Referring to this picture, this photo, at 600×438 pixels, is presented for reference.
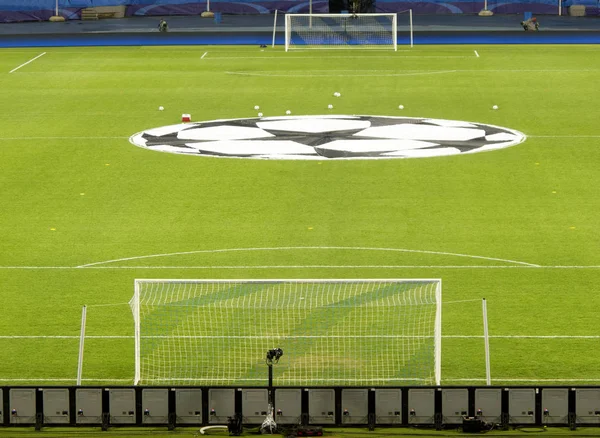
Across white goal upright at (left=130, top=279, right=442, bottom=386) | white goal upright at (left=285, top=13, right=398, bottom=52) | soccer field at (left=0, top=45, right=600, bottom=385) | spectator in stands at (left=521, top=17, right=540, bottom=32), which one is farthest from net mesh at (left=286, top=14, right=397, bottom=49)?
white goal upright at (left=130, top=279, right=442, bottom=386)

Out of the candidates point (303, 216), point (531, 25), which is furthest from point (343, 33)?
point (303, 216)

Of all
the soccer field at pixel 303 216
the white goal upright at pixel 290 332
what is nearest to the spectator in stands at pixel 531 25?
the soccer field at pixel 303 216

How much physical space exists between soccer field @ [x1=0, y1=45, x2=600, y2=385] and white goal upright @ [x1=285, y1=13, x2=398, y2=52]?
11.7 meters

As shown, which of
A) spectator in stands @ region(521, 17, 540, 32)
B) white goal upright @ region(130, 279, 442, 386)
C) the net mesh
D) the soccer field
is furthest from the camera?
spectator in stands @ region(521, 17, 540, 32)

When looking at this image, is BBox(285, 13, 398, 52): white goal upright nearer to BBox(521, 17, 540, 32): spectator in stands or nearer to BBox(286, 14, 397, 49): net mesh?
BBox(286, 14, 397, 49): net mesh

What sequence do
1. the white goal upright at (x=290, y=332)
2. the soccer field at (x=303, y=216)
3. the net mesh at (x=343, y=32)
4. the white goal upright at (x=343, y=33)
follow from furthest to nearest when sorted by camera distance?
the net mesh at (x=343, y=32)
the white goal upright at (x=343, y=33)
the soccer field at (x=303, y=216)
the white goal upright at (x=290, y=332)

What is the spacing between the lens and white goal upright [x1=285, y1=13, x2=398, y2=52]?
5531 centimetres

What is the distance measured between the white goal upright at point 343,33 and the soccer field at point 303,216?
11.7m

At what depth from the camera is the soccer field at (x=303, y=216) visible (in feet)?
58.9

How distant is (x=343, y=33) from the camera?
56938 millimetres

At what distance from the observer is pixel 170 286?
1956 centimetres

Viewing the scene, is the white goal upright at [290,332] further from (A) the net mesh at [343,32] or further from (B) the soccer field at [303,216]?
(A) the net mesh at [343,32]

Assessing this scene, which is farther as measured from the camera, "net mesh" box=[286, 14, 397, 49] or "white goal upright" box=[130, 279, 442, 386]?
"net mesh" box=[286, 14, 397, 49]

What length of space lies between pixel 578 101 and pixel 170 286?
22.7 m
